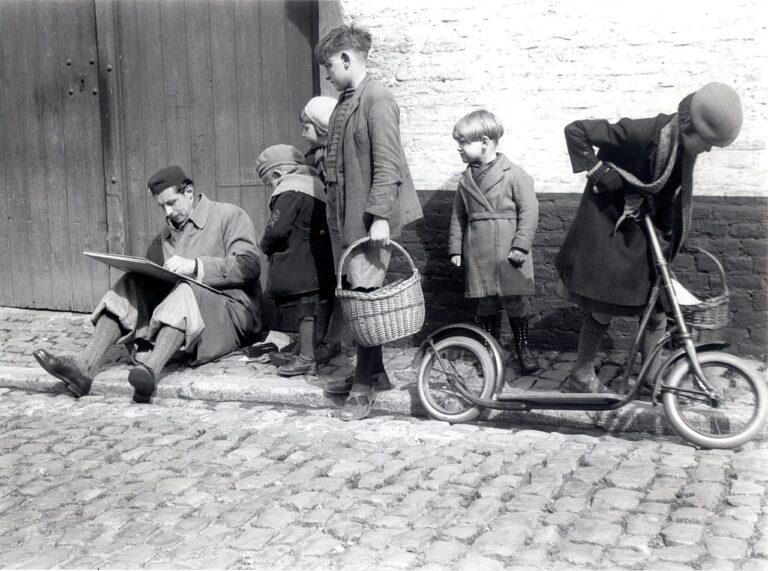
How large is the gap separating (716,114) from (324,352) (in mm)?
2802

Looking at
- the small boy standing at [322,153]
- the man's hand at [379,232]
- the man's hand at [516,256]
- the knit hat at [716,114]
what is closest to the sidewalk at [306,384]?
the small boy standing at [322,153]

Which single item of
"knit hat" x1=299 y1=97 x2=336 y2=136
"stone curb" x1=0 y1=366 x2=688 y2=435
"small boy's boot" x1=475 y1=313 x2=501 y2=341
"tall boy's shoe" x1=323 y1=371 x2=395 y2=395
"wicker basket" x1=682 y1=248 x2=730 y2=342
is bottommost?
"stone curb" x1=0 y1=366 x2=688 y2=435

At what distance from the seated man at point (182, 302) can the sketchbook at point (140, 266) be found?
0.05 meters

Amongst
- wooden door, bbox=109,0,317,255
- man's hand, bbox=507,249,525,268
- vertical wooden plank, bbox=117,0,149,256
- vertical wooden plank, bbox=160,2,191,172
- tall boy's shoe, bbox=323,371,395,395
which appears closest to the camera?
tall boy's shoe, bbox=323,371,395,395

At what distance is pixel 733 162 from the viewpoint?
586 centimetres

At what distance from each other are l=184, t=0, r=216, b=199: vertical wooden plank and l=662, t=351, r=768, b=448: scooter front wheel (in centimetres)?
410

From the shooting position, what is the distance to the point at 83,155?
780 centimetres

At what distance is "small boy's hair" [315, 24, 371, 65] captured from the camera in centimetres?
500

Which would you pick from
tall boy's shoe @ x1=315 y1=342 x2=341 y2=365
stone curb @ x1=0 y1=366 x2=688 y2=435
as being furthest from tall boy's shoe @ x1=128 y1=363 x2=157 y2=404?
tall boy's shoe @ x1=315 y1=342 x2=341 y2=365

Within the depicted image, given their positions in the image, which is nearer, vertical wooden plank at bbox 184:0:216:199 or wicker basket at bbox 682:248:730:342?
wicker basket at bbox 682:248:730:342

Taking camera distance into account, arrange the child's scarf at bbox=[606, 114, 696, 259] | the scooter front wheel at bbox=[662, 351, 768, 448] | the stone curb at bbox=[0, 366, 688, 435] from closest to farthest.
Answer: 1. the scooter front wheel at bbox=[662, 351, 768, 448]
2. the child's scarf at bbox=[606, 114, 696, 259]
3. the stone curb at bbox=[0, 366, 688, 435]

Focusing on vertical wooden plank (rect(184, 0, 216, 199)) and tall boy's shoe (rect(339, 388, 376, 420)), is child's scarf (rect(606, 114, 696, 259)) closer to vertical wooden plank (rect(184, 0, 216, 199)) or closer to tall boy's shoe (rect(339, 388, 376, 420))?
tall boy's shoe (rect(339, 388, 376, 420))

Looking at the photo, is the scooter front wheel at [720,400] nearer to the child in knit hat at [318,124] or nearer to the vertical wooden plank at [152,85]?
the child in knit hat at [318,124]

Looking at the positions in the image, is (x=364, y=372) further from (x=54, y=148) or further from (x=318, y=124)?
(x=54, y=148)
